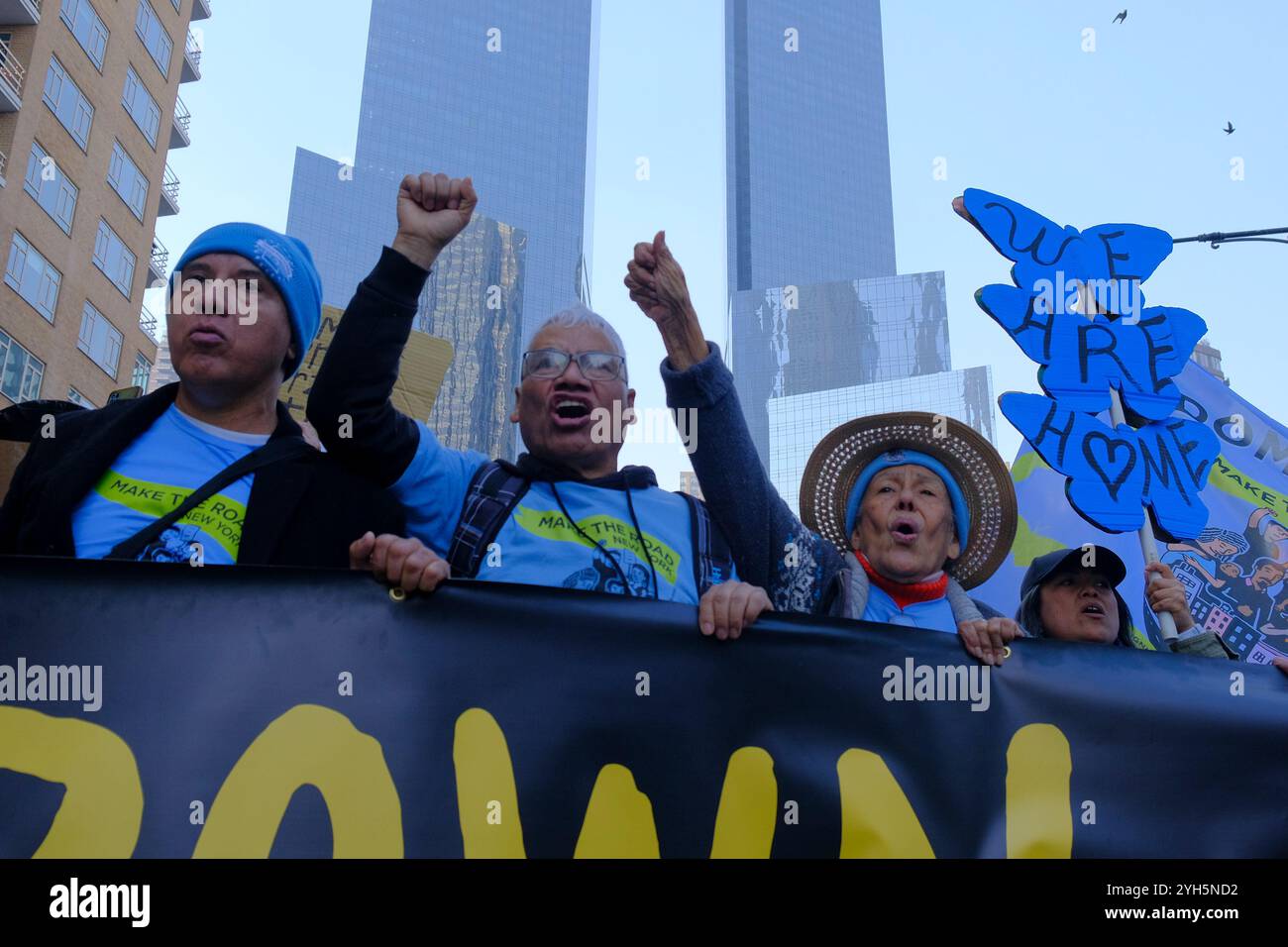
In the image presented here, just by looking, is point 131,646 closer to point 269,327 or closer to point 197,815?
point 197,815

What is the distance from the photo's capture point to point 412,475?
313 centimetres

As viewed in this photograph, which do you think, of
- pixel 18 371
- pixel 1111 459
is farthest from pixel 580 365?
pixel 18 371

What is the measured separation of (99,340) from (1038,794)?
3147cm

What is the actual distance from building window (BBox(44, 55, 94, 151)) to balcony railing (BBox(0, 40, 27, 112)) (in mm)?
909

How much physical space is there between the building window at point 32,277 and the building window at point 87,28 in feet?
19.3

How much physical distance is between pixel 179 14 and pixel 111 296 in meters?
10.5

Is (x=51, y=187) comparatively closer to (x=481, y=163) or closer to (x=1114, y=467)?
(x=1114, y=467)

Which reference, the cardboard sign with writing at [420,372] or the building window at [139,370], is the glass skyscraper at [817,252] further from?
the cardboard sign with writing at [420,372]

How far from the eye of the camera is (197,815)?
2.38m

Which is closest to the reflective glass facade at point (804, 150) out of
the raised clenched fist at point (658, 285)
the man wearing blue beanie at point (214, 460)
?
the raised clenched fist at point (658, 285)

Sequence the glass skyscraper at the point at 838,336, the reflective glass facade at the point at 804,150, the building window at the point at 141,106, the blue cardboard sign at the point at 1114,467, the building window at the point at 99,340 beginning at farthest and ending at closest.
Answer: the reflective glass facade at the point at 804,150, the glass skyscraper at the point at 838,336, the building window at the point at 141,106, the building window at the point at 99,340, the blue cardboard sign at the point at 1114,467

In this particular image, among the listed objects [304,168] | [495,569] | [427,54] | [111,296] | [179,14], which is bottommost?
[495,569]

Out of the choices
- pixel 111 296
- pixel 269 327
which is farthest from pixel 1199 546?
pixel 111 296

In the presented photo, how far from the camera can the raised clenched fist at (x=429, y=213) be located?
2.97 metres
